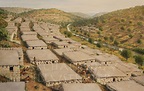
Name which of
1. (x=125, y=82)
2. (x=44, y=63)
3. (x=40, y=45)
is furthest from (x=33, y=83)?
(x=40, y=45)

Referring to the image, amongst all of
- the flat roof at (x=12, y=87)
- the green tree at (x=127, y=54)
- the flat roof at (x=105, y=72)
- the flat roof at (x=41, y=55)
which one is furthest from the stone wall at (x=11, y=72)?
the green tree at (x=127, y=54)

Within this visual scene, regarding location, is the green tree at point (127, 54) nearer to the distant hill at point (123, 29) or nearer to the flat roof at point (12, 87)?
the distant hill at point (123, 29)

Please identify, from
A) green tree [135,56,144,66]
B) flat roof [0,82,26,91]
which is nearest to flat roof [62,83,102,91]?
flat roof [0,82,26,91]

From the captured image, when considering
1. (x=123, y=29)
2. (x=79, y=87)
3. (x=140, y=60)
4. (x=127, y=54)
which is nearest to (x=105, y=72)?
(x=79, y=87)

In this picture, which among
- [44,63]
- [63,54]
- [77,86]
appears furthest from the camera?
[63,54]

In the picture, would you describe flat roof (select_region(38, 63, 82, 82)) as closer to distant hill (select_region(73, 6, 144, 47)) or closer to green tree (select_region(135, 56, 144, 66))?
green tree (select_region(135, 56, 144, 66))

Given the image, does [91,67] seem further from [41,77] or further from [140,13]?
[140,13]

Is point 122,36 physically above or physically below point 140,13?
below
